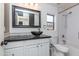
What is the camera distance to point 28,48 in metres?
1.75

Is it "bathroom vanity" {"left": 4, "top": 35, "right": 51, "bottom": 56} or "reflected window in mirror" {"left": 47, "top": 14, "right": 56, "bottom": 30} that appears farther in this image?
"reflected window in mirror" {"left": 47, "top": 14, "right": 56, "bottom": 30}

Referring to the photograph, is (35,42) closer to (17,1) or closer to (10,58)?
(10,58)

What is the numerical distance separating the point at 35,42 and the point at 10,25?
52 centimetres

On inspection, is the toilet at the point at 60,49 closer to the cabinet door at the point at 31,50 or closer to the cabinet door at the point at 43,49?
the cabinet door at the point at 43,49

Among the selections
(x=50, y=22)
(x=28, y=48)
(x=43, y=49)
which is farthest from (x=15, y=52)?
(x=50, y=22)

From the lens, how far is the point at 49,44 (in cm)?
187

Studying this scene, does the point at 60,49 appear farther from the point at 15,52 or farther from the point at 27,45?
the point at 15,52

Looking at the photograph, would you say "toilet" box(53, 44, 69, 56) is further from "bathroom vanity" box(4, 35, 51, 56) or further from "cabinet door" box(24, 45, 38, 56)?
"cabinet door" box(24, 45, 38, 56)

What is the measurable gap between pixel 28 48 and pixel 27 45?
0.05 meters

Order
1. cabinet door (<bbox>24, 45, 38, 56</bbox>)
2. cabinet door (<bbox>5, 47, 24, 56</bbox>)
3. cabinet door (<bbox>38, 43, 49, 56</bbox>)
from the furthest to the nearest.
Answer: cabinet door (<bbox>38, 43, 49, 56</bbox>) < cabinet door (<bbox>24, 45, 38, 56</bbox>) < cabinet door (<bbox>5, 47, 24, 56</bbox>)

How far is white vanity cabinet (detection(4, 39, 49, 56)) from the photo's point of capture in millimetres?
1583

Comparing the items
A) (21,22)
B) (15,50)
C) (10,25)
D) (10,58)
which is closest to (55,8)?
(21,22)

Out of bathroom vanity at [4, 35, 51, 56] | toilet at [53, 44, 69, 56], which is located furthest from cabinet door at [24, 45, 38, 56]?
toilet at [53, 44, 69, 56]

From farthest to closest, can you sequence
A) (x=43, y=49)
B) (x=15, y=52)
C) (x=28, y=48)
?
(x=43, y=49) < (x=28, y=48) < (x=15, y=52)
